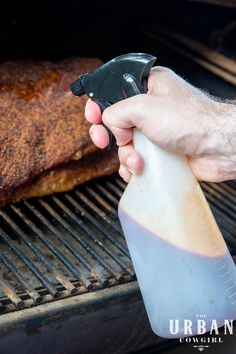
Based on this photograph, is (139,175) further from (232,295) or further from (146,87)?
(232,295)

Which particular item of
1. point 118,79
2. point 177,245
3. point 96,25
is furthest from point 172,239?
point 96,25

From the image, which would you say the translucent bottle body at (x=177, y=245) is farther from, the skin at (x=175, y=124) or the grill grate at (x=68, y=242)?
the grill grate at (x=68, y=242)

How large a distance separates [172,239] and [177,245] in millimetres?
20

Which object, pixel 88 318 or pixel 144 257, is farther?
pixel 88 318

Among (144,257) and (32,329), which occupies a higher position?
(144,257)

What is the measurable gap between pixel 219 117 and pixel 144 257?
0.44 m

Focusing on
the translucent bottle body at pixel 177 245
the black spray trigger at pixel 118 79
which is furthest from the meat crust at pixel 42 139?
the translucent bottle body at pixel 177 245

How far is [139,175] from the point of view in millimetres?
1385

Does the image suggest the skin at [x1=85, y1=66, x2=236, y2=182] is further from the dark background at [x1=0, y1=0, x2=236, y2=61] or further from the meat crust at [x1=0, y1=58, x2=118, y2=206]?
the dark background at [x1=0, y1=0, x2=236, y2=61]

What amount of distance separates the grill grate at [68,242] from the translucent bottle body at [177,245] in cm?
42

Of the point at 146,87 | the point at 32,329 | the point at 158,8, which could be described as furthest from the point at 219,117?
the point at 158,8

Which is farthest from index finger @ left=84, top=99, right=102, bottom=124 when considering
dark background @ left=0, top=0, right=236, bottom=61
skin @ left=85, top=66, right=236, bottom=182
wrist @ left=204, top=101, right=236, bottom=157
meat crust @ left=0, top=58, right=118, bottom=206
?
dark background @ left=0, top=0, right=236, bottom=61

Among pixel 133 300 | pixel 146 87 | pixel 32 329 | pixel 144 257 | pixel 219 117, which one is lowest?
pixel 133 300

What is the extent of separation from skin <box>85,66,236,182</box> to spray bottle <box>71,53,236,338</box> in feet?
0.12
